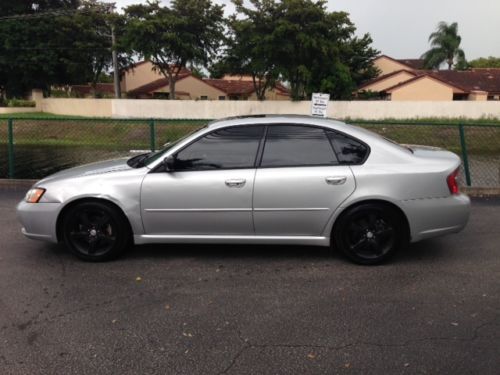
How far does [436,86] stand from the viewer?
4053cm

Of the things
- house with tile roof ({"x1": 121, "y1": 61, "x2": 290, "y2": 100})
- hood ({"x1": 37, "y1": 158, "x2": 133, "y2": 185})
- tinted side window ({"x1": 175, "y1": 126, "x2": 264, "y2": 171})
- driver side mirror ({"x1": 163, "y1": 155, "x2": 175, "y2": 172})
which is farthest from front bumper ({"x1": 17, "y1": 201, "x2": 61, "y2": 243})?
house with tile roof ({"x1": 121, "y1": 61, "x2": 290, "y2": 100})

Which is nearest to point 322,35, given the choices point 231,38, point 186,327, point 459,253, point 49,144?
point 231,38

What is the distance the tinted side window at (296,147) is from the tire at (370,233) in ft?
1.91

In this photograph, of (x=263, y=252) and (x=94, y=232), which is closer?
(x=94, y=232)

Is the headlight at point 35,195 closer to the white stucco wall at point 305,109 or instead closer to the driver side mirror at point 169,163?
the driver side mirror at point 169,163

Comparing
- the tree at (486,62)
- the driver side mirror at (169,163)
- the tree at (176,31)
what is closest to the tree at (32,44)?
the tree at (176,31)

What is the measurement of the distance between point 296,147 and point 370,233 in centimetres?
111

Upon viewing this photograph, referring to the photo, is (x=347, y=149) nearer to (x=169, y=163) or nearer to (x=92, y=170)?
(x=169, y=163)

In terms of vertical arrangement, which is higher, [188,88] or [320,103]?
[188,88]

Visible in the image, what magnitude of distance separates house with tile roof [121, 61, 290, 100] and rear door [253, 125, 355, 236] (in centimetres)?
4503

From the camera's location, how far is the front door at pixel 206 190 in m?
4.60

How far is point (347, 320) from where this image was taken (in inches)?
141

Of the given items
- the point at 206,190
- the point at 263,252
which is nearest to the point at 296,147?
the point at 206,190

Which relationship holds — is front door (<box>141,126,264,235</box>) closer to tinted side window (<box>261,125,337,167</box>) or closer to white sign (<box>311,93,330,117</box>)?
tinted side window (<box>261,125,337,167</box>)
